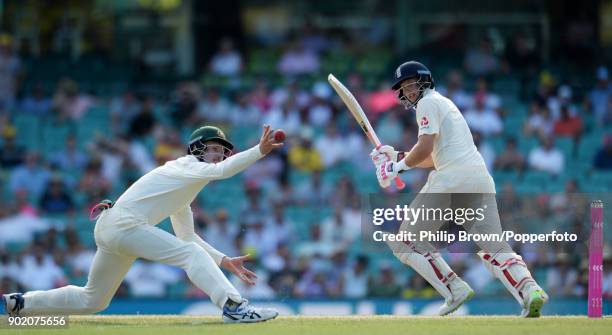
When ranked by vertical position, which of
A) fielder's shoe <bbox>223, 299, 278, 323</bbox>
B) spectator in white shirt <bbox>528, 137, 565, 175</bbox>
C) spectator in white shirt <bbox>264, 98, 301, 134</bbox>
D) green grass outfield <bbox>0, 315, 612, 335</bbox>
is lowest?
green grass outfield <bbox>0, 315, 612, 335</bbox>

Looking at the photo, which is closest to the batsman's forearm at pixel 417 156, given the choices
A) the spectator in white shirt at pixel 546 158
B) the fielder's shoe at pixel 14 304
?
the fielder's shoe at pixel 14 304

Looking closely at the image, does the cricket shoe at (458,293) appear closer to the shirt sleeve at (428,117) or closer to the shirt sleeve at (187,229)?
the shirt sleeve at (428,117)

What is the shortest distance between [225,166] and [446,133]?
1.79 metres

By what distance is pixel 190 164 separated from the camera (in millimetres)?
10398

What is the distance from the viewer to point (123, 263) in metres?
10.5

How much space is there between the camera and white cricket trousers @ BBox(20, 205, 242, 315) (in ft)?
33.4

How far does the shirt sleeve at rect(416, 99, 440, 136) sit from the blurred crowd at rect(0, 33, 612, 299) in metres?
4.72

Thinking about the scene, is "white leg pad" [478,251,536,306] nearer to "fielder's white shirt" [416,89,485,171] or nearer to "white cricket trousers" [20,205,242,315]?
"fielder's white shirt" [416,89,485,171]

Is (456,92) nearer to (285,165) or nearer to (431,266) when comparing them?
(285,165)

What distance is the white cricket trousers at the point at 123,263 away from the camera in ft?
33.4

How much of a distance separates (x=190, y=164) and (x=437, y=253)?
7.03ft

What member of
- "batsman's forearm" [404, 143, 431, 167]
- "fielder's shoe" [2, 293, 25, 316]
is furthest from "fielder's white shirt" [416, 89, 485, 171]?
"fielder's shoe" [2, 293, 25, 316]

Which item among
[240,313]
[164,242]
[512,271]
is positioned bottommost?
[240,313]

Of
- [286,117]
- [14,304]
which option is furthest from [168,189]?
[286,117]
